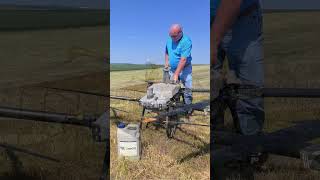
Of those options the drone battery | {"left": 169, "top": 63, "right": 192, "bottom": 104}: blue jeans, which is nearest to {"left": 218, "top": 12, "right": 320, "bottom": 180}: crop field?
the drone battery

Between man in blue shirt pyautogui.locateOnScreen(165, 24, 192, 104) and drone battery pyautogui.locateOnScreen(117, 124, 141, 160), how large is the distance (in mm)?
836

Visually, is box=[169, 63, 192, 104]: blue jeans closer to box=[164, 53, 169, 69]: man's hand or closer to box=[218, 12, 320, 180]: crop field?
box=[164, 53, 169, 69]: man's hand

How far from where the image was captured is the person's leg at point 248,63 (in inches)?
59.4

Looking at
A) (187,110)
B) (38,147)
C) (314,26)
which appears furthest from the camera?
(187,110)

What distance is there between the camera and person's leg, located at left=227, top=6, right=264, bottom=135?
4.95 feet

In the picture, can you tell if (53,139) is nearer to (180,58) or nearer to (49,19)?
(49,19)

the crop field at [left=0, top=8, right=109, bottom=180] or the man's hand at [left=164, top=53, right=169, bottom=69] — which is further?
the man's hand at [left=164, top=53, right=169, bottom=69]

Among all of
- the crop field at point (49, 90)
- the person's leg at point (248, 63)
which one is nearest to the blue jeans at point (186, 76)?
the crop field at point (49, 90)

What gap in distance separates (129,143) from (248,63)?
1127mm

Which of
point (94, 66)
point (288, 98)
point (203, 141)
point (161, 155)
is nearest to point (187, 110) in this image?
point (203, 141)

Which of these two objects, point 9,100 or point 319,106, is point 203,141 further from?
point 9,100

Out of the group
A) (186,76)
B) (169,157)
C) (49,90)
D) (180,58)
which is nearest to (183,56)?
(180,58)

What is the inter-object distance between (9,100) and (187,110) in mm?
1512

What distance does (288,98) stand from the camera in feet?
5.49
